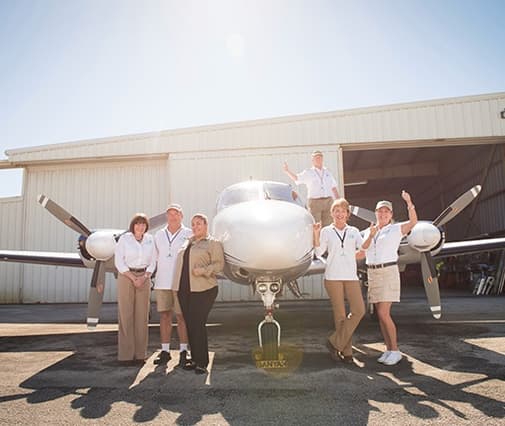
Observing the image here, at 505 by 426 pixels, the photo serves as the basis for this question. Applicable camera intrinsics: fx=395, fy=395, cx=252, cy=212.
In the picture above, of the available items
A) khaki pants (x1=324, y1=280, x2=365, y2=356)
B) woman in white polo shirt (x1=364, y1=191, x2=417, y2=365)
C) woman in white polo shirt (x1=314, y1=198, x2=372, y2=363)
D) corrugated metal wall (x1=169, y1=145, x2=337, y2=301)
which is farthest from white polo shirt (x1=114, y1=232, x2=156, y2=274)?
corrugated metal wall (x1=169, y1=145, x2=337, y2=301)

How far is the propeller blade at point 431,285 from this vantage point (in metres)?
6.64

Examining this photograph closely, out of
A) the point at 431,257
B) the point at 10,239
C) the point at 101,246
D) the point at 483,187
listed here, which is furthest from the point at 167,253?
the point at 483,187

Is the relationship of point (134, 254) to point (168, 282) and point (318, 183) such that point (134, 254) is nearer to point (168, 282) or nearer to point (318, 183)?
point (168, 282)

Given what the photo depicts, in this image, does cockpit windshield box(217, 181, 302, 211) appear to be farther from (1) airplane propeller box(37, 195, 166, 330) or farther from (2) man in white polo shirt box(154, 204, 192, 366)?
(2) man in white polo shirt box(154, 204, 192, 366)

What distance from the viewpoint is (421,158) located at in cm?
2442

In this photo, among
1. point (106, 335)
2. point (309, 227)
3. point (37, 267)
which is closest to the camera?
point (309, 227)

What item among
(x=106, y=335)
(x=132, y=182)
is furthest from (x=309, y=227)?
(x=132, y=182)

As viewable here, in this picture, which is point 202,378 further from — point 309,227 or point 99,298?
point 99,298

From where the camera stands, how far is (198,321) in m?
4.68

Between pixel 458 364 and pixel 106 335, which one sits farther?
pixel 106 335

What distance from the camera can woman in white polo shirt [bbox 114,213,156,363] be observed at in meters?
5.24

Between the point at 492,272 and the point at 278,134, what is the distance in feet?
42.9

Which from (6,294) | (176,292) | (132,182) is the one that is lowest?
(6,294)

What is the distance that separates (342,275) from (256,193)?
8.60ft
